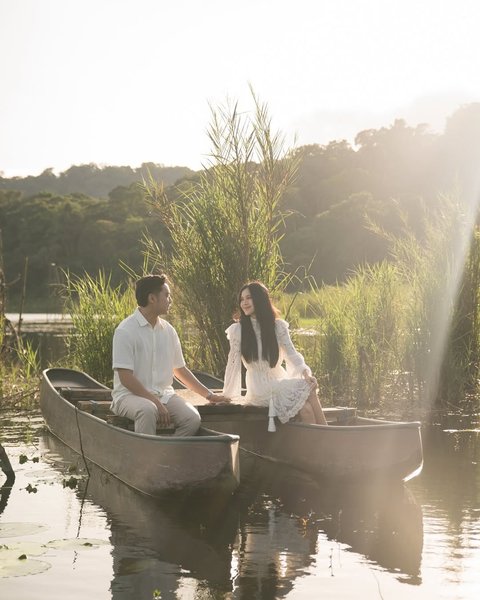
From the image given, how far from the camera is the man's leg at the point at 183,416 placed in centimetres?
763

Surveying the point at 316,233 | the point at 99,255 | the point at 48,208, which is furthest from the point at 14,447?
the point at 48,208

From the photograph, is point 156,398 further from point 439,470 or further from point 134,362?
point 439,470

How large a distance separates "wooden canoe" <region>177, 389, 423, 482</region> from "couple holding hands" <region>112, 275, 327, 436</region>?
0.56ft

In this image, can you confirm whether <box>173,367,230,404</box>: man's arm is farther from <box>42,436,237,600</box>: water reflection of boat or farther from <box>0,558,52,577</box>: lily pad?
<box>0,558,52,577</box>: lily pad

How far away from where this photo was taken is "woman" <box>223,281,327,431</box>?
7.96m

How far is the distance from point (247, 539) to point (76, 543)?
102 centimetres

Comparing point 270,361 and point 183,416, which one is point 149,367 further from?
point 270,361

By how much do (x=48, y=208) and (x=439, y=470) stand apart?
56332 mm

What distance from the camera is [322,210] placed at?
46.9 metres

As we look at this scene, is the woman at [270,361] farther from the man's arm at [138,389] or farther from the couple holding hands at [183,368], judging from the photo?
the man's arm at [138,389]

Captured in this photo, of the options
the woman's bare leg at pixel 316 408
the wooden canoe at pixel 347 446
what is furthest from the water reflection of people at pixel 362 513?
the woman's bare leg at pixel 316 408

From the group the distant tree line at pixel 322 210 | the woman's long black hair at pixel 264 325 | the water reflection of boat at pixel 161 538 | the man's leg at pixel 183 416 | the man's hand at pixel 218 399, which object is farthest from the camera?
the distant tree line at pixel 322 210

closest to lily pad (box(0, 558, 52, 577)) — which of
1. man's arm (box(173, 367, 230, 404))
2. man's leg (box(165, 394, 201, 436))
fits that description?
man's leg (box(165, 394, 201, 436))

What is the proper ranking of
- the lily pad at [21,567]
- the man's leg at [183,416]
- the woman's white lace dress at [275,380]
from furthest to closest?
the woman's white lace dress at [275,380], the man's leg at [183,416], the lily pad at [21,567]
